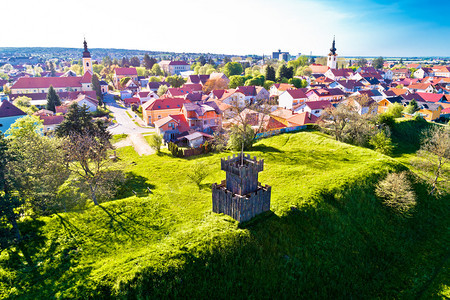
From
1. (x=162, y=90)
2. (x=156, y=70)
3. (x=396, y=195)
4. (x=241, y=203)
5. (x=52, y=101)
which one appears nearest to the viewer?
(x=241, y=203)

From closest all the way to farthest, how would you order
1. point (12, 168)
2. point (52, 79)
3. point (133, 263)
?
point (133, 263), point (12, 168), point (52, 79)

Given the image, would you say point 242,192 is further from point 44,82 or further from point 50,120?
point 44,82

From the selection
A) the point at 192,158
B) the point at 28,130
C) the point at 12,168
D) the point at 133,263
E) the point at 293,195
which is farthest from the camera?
the point at 192,158

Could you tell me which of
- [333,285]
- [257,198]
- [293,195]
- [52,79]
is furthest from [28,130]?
[52,79]

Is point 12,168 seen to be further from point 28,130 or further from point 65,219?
point 28,130

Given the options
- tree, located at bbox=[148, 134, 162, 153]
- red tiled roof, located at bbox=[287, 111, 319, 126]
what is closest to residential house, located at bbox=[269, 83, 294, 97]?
red tiled roof, located at bbox=[287, 111, 319, 126]

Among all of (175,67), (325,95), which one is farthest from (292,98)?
(175,67)

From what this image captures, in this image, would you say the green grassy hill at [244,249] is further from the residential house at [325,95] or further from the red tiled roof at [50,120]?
the residential house at [325,95]
